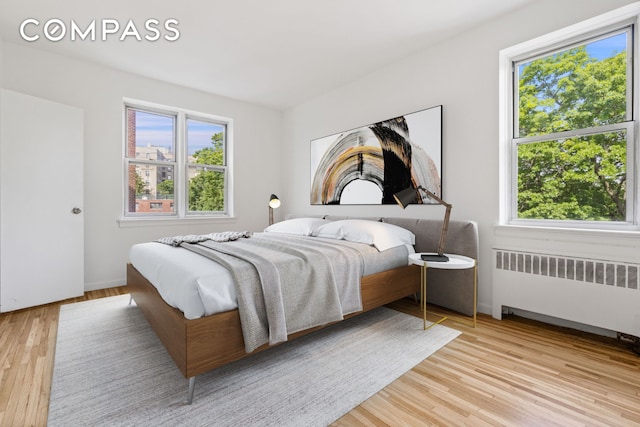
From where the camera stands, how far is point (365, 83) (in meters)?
3.65

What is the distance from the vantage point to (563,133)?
2.33m

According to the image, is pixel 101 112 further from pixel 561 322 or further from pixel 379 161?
pixel 561 322

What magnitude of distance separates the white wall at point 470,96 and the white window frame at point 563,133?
62 mm

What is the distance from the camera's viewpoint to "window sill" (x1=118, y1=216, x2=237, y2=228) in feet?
11.9

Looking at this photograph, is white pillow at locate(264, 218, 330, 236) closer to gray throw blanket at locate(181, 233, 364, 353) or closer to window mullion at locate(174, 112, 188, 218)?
gray throw blanket at locate(181, 233, 364, 353)

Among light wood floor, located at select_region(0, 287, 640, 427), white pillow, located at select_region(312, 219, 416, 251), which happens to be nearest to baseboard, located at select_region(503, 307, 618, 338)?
light wood floor, located at select_region(0, 287, 640, 427)

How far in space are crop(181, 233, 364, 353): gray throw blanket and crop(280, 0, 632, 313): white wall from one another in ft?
4.10

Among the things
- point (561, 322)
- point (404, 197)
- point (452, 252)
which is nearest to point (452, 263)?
point (452, 252)

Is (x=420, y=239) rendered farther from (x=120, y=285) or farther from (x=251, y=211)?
(x=120, y=285)

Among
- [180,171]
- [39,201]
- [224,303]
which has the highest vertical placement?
[180,171]

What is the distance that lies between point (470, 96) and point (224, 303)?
8.90 feet

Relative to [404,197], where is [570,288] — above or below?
below

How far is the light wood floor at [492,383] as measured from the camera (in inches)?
53.4

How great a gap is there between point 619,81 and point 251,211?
13.9ft
